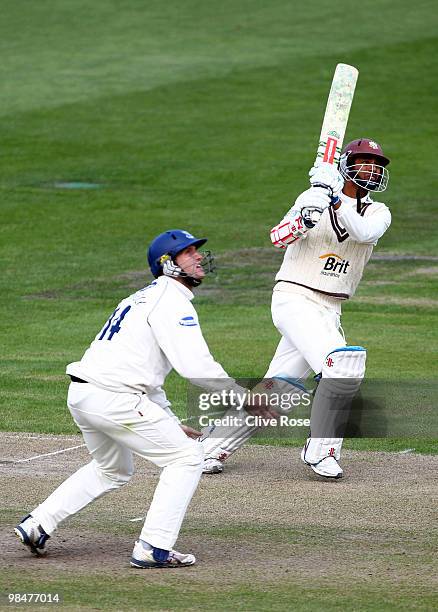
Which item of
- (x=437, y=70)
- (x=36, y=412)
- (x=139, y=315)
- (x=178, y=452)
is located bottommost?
(x=36, y=412)

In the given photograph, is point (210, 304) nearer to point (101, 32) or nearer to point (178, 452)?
point (178, 452)

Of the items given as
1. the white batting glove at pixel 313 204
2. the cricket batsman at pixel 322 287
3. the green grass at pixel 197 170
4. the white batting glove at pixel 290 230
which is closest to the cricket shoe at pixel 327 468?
the cricket batsman at pixel 322 287

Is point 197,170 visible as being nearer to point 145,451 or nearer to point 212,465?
point 212,465

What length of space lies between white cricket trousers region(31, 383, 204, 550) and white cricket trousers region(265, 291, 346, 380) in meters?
2.27

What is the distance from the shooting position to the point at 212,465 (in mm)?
9945

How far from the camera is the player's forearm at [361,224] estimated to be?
957 centimetres

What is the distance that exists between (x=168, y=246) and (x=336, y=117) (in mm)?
2755

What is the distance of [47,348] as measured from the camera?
15227mm

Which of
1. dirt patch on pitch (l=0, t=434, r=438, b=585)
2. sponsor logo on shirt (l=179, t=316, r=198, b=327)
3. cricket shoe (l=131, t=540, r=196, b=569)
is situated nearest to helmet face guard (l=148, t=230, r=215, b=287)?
sponsor logo on shirt (l=179, t=316, r=198, b=327)

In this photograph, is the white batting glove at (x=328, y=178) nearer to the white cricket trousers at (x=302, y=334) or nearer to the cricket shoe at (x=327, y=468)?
the white cricket trousers at (x=302, y=334)

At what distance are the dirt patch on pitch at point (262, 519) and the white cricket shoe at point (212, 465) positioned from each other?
8cm

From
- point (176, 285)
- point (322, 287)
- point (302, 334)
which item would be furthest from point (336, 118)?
point (176, 285)

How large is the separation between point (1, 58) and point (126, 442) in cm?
3329

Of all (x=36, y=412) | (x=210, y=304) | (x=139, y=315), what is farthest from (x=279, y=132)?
(x=139, y=315)
